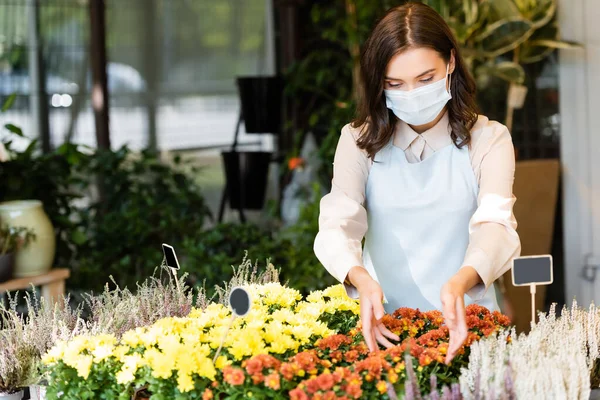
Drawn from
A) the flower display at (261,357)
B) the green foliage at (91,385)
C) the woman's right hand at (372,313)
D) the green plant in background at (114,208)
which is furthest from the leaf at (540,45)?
the green foliage at (91,385)

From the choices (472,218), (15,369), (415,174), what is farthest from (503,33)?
(15,369)

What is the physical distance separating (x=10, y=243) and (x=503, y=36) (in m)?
2.74

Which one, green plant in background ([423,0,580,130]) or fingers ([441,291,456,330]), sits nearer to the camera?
fingers ([441,291,456,330])

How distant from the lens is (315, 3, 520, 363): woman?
2105 millimetres

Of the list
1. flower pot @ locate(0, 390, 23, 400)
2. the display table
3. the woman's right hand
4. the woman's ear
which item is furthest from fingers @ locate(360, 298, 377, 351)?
the display table

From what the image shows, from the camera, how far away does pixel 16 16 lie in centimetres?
542

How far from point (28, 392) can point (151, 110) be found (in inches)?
150

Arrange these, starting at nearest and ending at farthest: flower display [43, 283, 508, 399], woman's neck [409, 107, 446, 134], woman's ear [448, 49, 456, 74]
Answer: flower display [43, 283, 508, 399], woman's ear [448, 49, 456, 74], woman's neck [409, 107, 446, 134]

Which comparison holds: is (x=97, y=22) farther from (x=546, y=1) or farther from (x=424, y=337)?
(x=424, y=337)

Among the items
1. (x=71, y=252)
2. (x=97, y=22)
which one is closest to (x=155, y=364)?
(x=71, y=252)

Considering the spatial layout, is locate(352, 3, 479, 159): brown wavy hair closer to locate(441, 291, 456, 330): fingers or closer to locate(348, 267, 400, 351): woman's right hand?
locate(348, 267, 400, 351): woman's right hand

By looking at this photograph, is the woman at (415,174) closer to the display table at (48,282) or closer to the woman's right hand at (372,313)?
the woman's right hand at (372,313)

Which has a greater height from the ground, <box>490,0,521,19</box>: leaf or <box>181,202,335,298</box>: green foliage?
<box>490,0,521,19</box>: leaf

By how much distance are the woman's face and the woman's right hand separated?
53 centimetres
